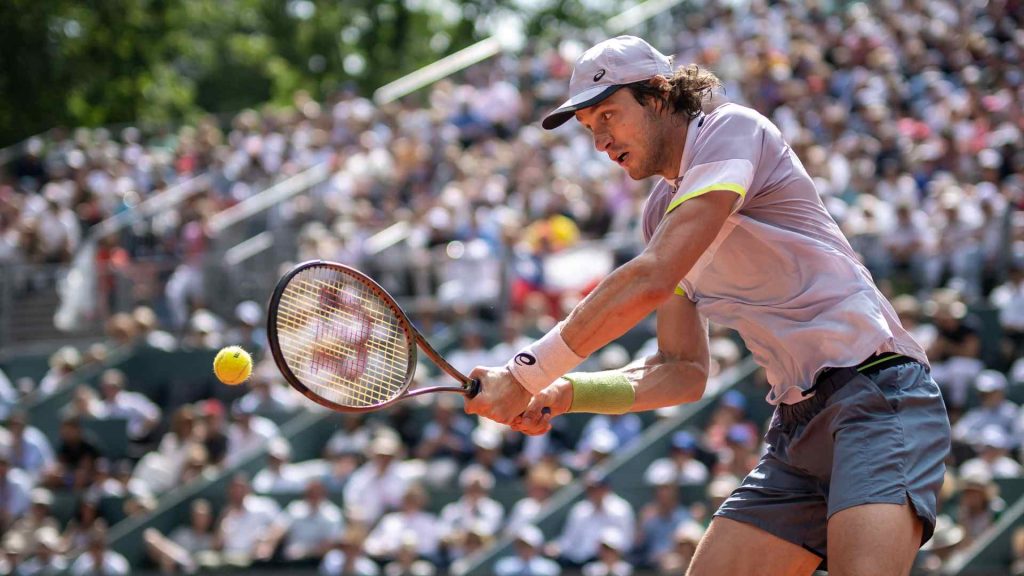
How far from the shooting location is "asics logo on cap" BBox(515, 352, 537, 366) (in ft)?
13.3

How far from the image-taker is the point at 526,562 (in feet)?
31.9

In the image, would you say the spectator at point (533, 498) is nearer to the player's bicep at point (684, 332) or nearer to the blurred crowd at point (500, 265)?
the blurred crowd at point (500, 265)

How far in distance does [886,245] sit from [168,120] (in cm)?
2340

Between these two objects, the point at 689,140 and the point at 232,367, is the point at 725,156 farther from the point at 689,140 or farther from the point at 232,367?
the point at 232,367

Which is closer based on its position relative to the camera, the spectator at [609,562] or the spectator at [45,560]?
the spectator at [609,562]

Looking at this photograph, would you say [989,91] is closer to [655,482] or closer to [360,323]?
[655,482]

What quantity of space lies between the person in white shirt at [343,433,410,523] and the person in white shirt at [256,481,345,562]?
183 millimetres

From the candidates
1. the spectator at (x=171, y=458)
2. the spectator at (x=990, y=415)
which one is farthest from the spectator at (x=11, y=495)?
the spectator at (x=990, y=415)

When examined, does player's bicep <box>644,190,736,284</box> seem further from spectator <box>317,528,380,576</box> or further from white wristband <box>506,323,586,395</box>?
spectator <box>317,528,380,576</box>

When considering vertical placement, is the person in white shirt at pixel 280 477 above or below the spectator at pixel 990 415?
below

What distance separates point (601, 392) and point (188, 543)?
780 cm

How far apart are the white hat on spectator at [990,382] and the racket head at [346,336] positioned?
643 centimetres

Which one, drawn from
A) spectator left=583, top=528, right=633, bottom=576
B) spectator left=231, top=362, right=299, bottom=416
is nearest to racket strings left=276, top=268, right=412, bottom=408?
spectator left=583, top=528, right=633, bottom=576

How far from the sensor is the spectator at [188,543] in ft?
36.2
